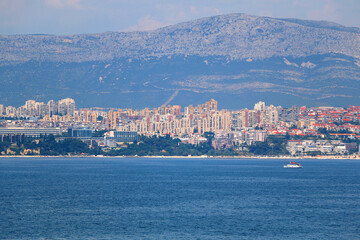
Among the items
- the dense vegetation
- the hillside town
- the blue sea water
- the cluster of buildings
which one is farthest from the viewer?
the dense vegetation

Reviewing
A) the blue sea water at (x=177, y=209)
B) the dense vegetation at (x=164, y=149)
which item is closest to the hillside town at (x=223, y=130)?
the dense vegetation at (x=164, y=149)

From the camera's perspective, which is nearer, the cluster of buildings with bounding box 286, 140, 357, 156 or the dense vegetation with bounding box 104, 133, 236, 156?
the cluster of buildings with bounding box 286, 140, 357, 156

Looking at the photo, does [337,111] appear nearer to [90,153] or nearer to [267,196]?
[90,153]

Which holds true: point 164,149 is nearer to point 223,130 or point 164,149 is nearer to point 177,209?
point 223,130

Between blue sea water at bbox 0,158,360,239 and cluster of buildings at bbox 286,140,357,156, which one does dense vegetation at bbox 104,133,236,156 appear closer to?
cluster of buildings at bbox 286,140,357,156

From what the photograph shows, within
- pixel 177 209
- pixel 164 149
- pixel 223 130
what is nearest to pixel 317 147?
pixel 223 130

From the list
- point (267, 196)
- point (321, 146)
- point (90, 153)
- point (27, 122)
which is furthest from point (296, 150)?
point (267, 196)

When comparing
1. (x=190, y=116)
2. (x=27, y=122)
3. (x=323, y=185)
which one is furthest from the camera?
(x=190, y=116)

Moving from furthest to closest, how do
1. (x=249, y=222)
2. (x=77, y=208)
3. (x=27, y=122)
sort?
(x=27, y=122) → (x=77, y=208) → (x=249, y=222)

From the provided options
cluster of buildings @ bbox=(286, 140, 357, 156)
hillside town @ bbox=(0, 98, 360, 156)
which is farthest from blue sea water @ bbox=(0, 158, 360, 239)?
hillside town @ bbox=(0, 98, 360, 156)
